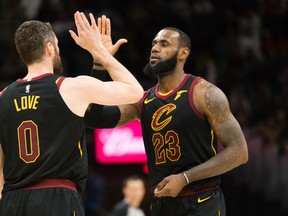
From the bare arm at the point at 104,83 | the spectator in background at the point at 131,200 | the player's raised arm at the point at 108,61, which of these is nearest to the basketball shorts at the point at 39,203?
the bare arm at the point at 104,83

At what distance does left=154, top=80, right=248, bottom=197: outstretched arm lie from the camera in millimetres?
6855

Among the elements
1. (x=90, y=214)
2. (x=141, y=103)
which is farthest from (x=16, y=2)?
(x=141, y=103)

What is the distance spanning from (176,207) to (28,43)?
82.8 inches

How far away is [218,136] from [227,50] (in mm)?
9127

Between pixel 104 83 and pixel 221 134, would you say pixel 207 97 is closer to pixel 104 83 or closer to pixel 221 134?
pixel 221 134

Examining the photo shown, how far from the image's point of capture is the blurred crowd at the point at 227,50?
14008 mm

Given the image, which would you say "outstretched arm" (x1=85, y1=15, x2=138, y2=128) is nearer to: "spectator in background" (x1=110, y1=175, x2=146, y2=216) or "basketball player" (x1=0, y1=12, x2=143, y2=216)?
"basketball player" (x1=0, y1=12, x2=143, y2=216)

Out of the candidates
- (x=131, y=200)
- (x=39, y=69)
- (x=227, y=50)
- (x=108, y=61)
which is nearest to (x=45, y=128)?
(x=39, y=69)

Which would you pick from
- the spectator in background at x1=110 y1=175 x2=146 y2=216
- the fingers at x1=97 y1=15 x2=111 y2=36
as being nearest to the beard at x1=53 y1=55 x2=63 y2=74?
the fingers at x1=97 y1=15 x2=111 y2=36

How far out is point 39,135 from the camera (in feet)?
19.4

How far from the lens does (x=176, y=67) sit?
7.49 meters

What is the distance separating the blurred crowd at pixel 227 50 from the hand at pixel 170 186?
6.67 m

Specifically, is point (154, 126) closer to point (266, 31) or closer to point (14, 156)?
point (14, 156)

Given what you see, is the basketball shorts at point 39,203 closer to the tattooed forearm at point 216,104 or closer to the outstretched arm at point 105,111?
the outstretched arm at point 105,111
